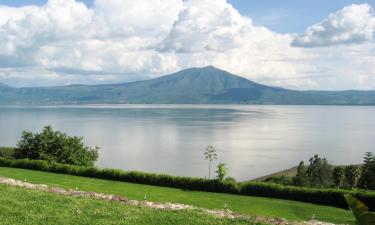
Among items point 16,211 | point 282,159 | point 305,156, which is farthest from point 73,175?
point 305,156

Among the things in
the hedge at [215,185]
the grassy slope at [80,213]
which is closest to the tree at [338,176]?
the hedge at [215,185]

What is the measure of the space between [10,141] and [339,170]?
112796 millimetres

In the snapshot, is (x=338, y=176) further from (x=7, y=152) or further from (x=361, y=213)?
(x=361, y=213)

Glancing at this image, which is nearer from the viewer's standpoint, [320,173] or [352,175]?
[352,175]

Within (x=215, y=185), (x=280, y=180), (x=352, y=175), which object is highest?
(x=352, y=175)

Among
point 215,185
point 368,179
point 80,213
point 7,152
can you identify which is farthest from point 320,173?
point 80,213

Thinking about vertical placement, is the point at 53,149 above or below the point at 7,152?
above

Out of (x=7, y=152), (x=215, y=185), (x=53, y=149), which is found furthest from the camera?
(x=7, y=152)

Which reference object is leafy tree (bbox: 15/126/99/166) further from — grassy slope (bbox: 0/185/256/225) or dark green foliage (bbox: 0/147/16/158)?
grassy slope (bbox: 0/185/256/225)

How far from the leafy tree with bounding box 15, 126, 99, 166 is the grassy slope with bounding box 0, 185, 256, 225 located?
152 ft

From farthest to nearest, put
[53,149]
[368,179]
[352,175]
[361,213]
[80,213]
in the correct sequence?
[352,175], [368,179], [53,149], [80,213], [361,213]

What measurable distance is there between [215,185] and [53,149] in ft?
101

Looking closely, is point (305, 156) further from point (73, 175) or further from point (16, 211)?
point (16, 211)

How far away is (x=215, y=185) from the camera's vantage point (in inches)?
2132
